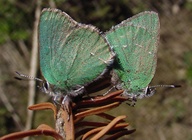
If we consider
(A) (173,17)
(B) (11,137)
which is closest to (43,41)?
(B) (11,137)

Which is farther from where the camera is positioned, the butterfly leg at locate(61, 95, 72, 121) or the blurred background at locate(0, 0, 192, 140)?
the blurred background at locate(0, 0, 192, 140)

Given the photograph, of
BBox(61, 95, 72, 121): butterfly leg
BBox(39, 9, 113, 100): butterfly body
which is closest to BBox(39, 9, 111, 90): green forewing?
BBox(39, 9, 113, 100): butterfly body

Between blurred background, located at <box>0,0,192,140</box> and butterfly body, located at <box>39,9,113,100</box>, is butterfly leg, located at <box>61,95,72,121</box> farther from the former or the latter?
blurred background, located at <box>0,0,192,140</box>

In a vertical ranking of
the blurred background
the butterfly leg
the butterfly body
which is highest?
the blurred background

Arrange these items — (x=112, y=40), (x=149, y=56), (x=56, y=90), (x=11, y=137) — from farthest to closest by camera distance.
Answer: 1. (x=149, y=56)
2. (x=112, y=40)
3. (x=56, y=90)
4. (x=11, y=137)

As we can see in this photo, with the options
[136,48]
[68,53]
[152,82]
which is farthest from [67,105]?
[152,82]

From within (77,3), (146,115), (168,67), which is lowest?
(146,115)

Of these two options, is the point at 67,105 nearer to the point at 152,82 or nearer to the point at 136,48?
the point at 136,48

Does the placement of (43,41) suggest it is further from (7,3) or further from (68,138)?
(7,3)

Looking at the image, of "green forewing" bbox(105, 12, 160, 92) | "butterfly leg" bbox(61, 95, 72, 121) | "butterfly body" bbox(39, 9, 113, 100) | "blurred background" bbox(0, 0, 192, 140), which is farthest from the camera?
"blurred background" bbox(0, 0, 192, 140)
